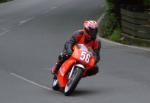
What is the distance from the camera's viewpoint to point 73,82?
524 inches

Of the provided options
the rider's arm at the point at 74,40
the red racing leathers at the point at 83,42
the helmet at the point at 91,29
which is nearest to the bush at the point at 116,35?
the red racing leathers at the point at 83,42

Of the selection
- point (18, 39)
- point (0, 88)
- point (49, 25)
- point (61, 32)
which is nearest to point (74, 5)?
point (49, 25)

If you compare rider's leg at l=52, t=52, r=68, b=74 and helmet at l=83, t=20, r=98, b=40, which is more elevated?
helmet at l=83, t=20, r=98, b=40

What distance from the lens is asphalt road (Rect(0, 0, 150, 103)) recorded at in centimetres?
1357

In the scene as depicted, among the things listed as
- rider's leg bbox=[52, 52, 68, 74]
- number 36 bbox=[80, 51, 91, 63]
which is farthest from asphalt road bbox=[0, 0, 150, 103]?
number 36 bbox=[80, 51, 91, 63]

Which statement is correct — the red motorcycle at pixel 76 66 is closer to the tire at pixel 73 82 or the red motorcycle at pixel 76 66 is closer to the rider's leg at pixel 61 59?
the tire at pixel 73 82

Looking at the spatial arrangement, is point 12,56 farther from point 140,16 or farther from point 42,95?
point 42,95

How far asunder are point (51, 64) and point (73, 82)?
6916 millimetres

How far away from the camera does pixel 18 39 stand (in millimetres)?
28578

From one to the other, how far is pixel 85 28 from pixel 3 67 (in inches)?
261

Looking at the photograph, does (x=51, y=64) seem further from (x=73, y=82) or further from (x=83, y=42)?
(x=73, y=82)

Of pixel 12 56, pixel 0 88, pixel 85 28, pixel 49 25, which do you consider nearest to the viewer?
pixel 85 28

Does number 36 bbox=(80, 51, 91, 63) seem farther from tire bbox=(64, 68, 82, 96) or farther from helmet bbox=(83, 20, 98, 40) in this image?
helmet bbox=(83, 20, 98, 40)

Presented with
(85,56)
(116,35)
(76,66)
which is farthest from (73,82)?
(116,35)
